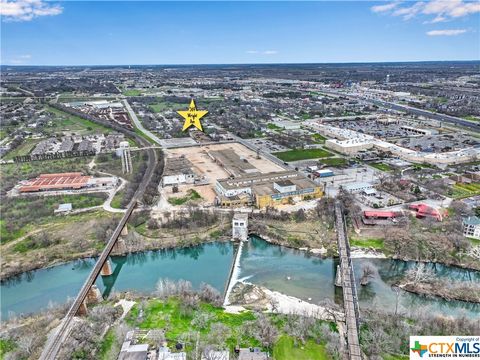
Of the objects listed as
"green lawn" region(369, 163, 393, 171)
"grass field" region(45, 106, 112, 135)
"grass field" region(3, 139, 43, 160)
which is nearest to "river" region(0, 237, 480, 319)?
"green lawn" region(369, 163, 393, 171)

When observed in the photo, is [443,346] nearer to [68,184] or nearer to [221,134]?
[68,184]

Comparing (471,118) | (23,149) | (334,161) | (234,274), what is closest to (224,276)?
(234,274)

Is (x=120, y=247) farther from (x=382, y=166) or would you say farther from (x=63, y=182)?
(x=382, y=166)

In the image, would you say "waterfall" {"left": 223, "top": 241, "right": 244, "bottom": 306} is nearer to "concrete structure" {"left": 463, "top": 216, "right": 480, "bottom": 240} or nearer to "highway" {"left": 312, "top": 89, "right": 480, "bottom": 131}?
Answer: "concrete structure" {"left": 463, "top": 216, "right": 480, "bottom": 240}

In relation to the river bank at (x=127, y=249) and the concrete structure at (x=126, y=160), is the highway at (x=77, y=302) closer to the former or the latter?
the river bank at (x=127, y=249)

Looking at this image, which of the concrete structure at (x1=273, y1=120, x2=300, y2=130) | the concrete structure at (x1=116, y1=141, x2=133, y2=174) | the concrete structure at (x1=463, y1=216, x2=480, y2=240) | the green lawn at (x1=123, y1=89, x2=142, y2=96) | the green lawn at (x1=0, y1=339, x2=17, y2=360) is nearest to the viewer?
the green lawn at (x1=0, y1=339, x2=17, y2=360)
